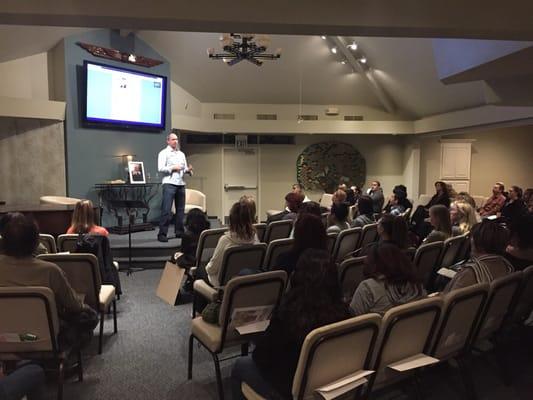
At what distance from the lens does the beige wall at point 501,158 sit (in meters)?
10.8

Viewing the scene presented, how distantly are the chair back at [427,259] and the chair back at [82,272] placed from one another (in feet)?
7.51

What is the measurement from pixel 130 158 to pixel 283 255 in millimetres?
4961

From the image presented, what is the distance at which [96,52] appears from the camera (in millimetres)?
6500

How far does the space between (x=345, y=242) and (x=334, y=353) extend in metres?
2.22

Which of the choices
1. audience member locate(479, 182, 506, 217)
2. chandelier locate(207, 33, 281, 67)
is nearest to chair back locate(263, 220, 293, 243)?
chandelier locate(207, 33, 281, 67)

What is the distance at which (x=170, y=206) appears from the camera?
582 centimetres

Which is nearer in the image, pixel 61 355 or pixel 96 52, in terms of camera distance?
pixel 61 355

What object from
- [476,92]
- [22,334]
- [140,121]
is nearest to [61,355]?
[22,334]

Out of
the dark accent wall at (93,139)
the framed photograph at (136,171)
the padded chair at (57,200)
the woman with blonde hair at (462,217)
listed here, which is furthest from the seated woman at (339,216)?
the dark accent wall at (93,139)

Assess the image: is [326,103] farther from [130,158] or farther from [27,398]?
[27,398]

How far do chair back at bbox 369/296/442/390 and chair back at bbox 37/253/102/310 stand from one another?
184 centimetres

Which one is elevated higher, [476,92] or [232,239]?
[476,92]

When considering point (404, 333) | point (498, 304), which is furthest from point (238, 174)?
point (404, 333)

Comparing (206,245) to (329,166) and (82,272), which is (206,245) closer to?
(82,272)
